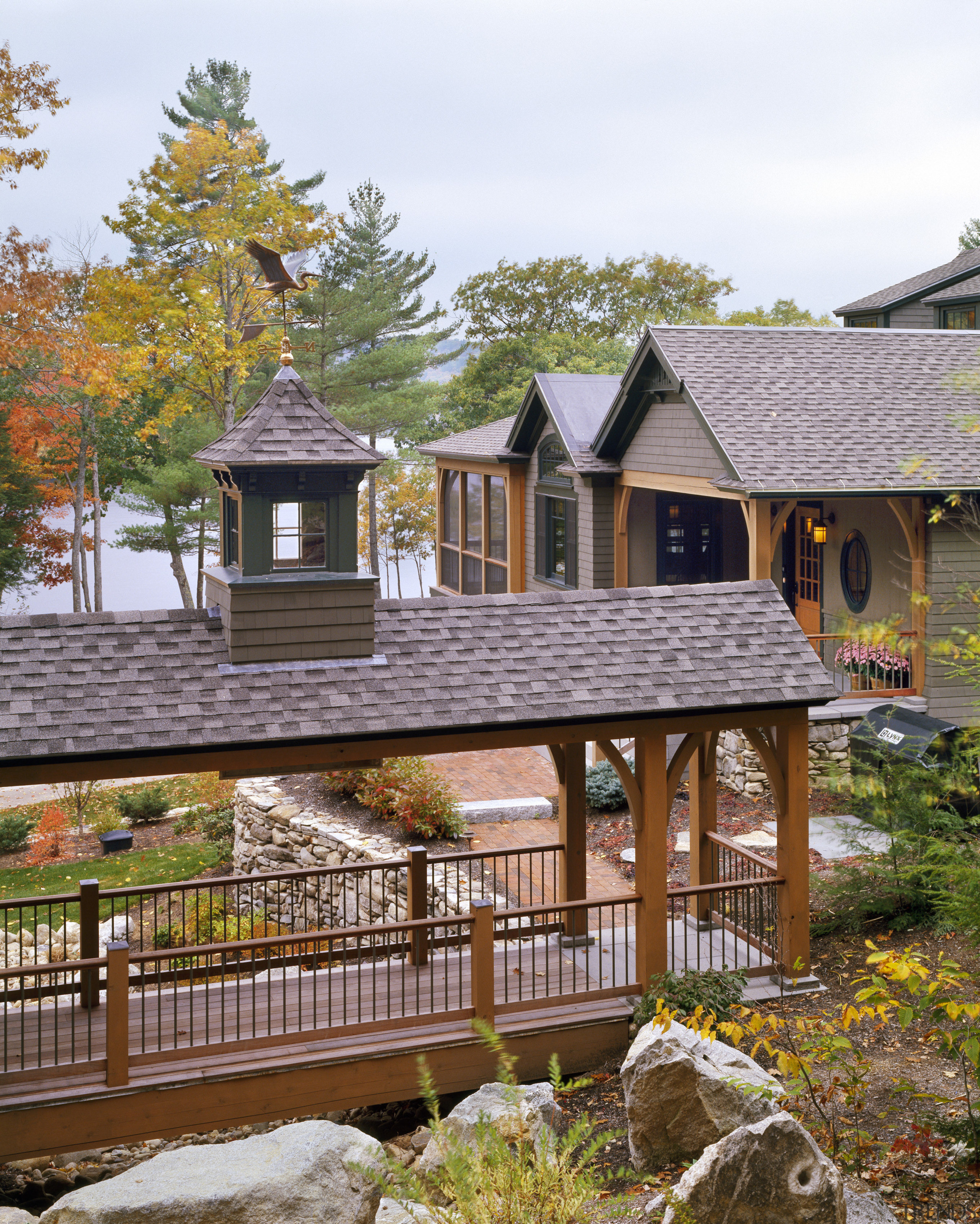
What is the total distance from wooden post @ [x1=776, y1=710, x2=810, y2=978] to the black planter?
39.8 ft

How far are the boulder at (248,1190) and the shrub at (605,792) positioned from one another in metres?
10.2

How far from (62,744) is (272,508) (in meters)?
2.51

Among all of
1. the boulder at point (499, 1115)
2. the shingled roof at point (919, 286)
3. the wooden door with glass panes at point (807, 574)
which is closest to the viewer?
the boulder at point (499, 1115)

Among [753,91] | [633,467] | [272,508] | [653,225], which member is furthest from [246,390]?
[653,225]

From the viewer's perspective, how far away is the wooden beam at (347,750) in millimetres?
7297

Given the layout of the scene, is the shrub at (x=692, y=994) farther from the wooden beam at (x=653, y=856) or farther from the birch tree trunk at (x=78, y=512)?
the birch tree trunk at (x=78, y=512)

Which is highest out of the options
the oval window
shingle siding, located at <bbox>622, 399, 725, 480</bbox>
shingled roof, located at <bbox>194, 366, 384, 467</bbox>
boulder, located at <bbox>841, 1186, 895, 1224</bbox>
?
shingle siding, located at <bbox>622, 399, 725, 480</bbox>

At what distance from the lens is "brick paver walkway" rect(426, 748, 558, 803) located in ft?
55.5

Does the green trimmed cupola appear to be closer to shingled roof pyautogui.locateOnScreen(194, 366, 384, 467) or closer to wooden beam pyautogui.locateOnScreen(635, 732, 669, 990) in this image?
shingled roof pyautogui.locateOnScreen(194, 366, 384, 467)

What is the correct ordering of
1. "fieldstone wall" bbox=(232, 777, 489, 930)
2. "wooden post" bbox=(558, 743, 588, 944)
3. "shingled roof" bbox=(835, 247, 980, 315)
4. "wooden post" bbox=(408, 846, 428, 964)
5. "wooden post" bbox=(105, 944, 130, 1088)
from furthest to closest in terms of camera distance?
"shingled roof" bbox=(835, 247, 980, 315)
"fieldstone wall" bbox=(232, 777, 489, 930)
"wooden post" bbox=(558, 743, 588, 944)
"wooden post" bbox=(408, 846, 428, 964)
"wooden post" bbox=(105, 944, 130, 1088)

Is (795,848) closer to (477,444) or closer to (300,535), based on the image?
(300,535)

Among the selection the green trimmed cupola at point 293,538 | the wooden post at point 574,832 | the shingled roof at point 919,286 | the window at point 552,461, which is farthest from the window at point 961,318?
the green trimmed cupola at point 293,538

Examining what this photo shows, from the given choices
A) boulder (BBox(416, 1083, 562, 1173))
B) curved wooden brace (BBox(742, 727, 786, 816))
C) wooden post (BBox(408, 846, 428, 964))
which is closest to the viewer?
boulder (BBox(416, 1083, 562, 1173))

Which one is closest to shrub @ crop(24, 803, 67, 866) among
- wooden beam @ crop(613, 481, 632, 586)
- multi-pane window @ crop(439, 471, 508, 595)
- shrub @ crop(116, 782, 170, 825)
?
shrub @ crop(116, 782, 170, 825)
